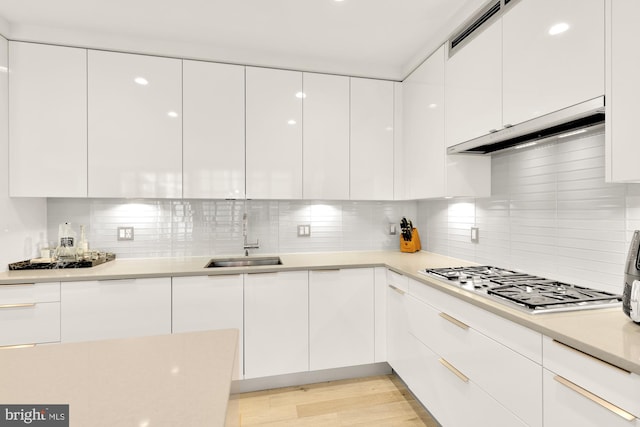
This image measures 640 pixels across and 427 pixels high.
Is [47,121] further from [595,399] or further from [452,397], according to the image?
[595,399]

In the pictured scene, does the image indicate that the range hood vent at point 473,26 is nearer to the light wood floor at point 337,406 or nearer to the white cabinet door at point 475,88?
the white cabinet door at point 475,88

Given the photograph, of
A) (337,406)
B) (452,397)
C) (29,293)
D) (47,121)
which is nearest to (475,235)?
(452,397)

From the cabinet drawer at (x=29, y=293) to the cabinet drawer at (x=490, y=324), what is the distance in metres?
2.26

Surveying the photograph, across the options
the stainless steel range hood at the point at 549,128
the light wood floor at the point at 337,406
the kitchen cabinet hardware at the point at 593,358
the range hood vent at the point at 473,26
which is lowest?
the light wood floor at the point at 337,406

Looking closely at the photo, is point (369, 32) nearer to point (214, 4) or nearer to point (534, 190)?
point (214, 4)

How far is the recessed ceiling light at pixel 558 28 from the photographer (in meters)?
1.32

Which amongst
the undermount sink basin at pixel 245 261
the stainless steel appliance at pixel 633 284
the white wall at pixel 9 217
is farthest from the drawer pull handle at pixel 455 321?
the white wall at pixel 9 217

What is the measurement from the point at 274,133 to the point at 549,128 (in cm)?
179

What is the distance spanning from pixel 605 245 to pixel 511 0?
1.28m

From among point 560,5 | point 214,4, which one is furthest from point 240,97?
point 560,5

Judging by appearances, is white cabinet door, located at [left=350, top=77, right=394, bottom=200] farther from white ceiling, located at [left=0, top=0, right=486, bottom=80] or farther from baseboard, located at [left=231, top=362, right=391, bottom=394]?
baseboard, located at [left=231, top=362, right=391, bottom=394]

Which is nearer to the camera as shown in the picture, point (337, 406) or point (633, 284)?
point (633, 284)

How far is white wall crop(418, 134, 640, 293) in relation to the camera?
1446mm

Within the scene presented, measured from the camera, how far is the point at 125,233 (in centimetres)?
254
